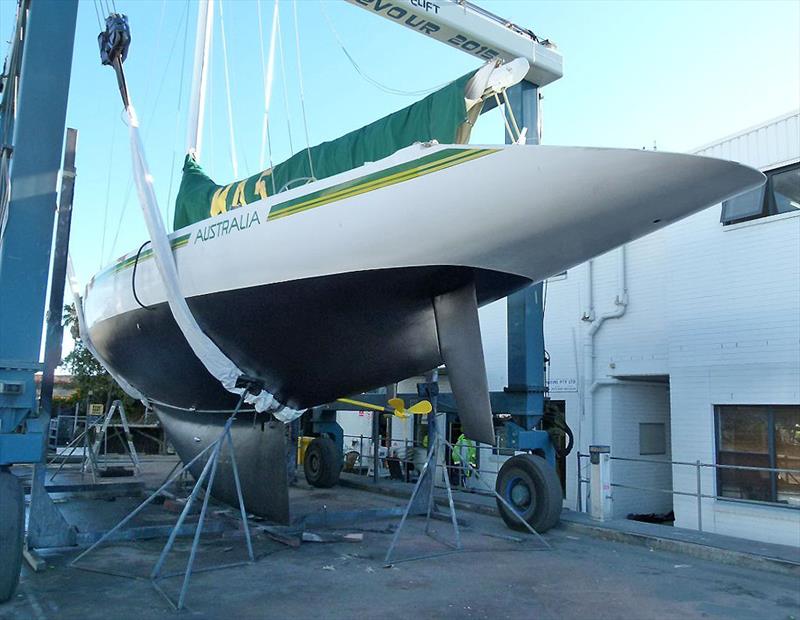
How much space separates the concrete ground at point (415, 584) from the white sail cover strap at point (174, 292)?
4.73 feet

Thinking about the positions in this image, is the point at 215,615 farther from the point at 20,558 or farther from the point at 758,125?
the point at 758,125

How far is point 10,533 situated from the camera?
446 cm

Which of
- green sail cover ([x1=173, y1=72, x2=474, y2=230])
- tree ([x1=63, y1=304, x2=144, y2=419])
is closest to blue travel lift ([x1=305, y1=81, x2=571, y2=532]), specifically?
green sail cover ([x1=173, y1=72, x2=474, y2=230])

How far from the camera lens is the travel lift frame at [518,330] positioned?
7.04 meters

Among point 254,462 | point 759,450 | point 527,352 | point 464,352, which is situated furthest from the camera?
point 759,450

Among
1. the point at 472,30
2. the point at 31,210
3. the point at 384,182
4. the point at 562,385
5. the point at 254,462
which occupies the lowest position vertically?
the point at 254,462

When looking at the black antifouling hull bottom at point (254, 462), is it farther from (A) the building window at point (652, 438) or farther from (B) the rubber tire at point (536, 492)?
(A) the building window at point (652, 438)

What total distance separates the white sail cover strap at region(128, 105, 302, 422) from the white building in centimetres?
627

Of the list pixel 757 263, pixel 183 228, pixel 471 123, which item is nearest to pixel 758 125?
pixel 757 263

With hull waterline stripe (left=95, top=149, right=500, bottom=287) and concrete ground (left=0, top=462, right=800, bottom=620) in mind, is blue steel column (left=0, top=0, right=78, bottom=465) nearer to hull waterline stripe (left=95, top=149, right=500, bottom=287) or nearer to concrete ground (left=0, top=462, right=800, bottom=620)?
concrete ground (left=0, top=462, right=800, bottom=620)

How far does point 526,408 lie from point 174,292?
13.0ft

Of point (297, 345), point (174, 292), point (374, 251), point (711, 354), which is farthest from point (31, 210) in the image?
point (711, 354)

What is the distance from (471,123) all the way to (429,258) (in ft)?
3.51

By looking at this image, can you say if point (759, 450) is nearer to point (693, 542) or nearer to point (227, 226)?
point (693, 542)
